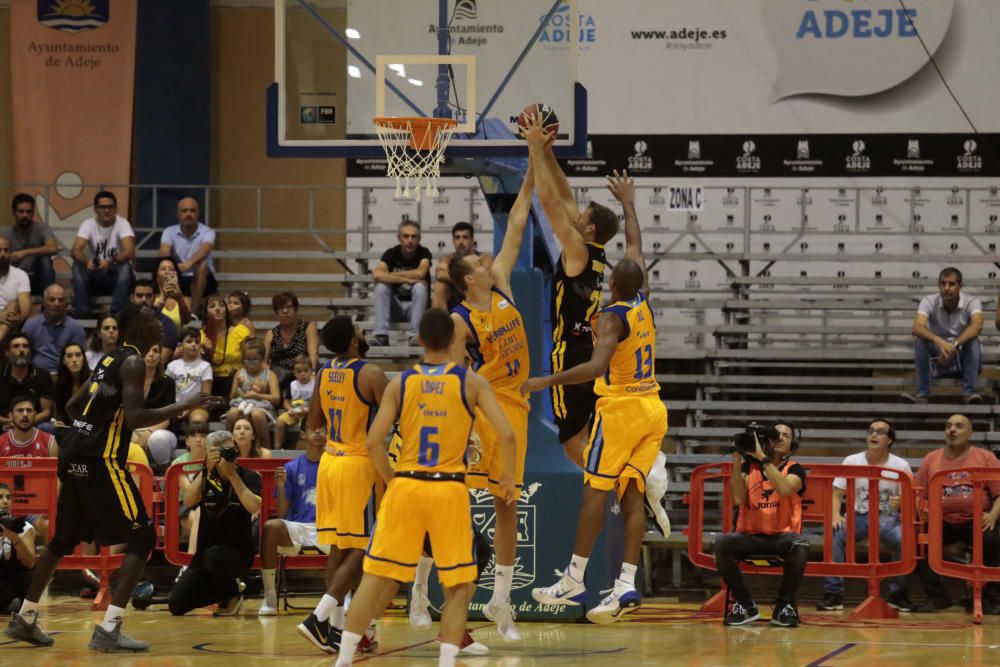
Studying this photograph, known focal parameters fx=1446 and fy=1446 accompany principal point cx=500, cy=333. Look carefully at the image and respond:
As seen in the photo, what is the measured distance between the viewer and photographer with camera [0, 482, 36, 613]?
10.6m

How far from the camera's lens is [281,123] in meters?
10.3

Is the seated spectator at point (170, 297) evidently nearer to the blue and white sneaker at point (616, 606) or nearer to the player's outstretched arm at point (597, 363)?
the player's outstretched arm at point (597, 363)

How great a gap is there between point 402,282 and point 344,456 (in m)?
6.28

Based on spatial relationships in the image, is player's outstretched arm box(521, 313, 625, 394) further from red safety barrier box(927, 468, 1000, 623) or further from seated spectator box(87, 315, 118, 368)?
seated spectator box(87, 315, 118, 368)

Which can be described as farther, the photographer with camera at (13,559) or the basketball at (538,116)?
the photographer with camera at (13,559)

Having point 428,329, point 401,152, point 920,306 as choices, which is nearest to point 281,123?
point 401,152

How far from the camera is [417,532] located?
7.39 m

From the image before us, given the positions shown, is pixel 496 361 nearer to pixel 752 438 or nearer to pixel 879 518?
pixel 752 438

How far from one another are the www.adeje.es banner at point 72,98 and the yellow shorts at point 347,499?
35.9 feet

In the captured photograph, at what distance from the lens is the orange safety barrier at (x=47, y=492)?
1134 centimetres

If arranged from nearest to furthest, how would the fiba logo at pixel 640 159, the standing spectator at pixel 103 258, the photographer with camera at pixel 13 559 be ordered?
the photographer with camera at pixel 13 559 → the standing spectator at pixel 103 258 → the fiba logo at pixel 640 159

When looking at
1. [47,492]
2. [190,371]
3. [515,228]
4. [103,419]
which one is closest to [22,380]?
[190,371]

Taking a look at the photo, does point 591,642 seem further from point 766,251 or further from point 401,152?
point 766,251

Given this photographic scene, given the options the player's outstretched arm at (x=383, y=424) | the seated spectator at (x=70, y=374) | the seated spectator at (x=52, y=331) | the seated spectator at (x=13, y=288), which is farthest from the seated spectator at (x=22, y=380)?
the player's outstretched arm at (x=383, y=424)
